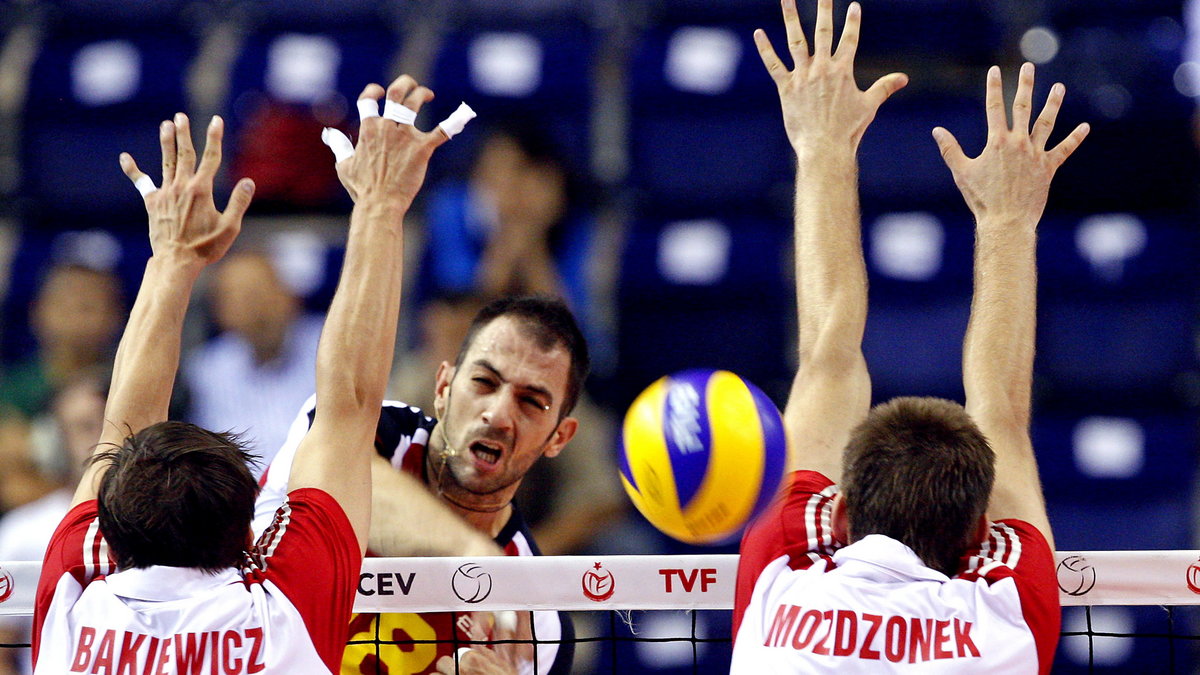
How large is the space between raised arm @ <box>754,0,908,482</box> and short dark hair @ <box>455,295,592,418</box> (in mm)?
994

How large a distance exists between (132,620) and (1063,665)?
601 centimetres

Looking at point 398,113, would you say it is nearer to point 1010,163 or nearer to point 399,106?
point 399,106

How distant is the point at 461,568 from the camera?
397cm

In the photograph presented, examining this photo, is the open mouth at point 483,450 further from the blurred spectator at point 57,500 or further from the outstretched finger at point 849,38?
the blurred spectator at point 57,500

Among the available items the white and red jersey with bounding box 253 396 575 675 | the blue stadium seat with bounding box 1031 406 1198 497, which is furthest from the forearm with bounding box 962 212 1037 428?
the blue stadium seat with bounding box 1031 406 1198 497

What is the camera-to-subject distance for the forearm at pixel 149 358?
366 centimetres

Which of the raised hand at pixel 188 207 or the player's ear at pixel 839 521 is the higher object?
the raised hand at pixel 188 207

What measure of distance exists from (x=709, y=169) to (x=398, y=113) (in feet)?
17.7

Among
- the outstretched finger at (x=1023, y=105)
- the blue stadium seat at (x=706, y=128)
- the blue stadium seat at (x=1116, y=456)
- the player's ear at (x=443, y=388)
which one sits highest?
the blue stadium seat at (x=706, y=128)

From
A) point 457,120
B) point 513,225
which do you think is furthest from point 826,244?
point 513,225

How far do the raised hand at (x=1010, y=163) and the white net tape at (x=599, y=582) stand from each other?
0.97m

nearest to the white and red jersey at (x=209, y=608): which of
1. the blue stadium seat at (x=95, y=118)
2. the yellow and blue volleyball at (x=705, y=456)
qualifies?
the yellow and blue volleyball at (x=705, y=456)

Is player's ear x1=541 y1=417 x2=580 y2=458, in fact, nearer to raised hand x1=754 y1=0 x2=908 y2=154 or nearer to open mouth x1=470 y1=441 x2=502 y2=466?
open mouth x1=470 y1=441 x2=502 y2=466

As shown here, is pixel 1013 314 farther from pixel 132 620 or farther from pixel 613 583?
pixel 132 620
